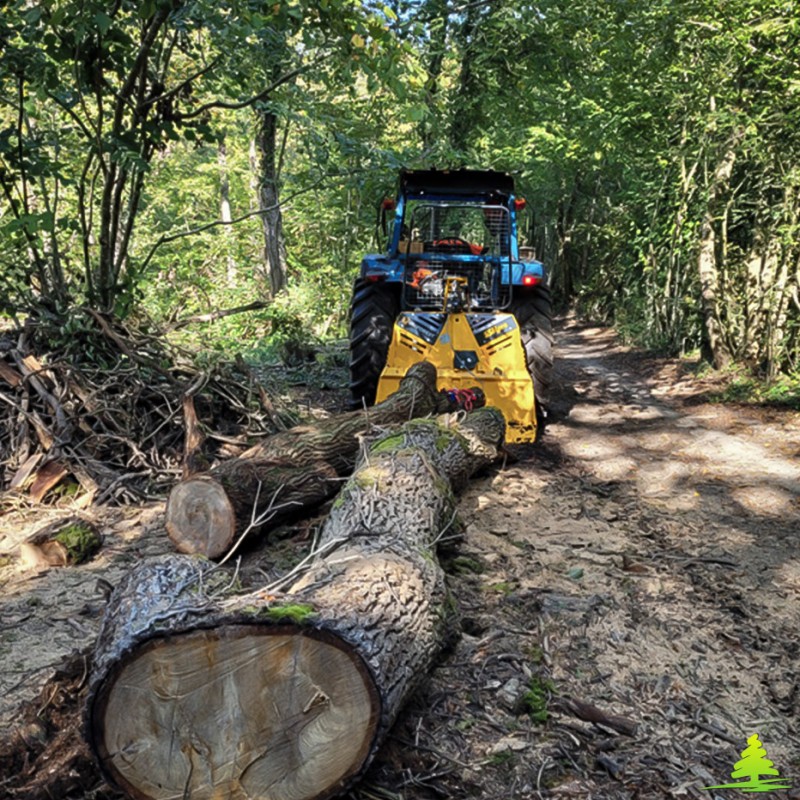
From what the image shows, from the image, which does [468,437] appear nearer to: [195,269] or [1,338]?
[1,338]

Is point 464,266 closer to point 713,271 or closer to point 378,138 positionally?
point 378,138

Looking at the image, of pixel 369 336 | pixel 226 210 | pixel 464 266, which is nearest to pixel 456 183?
pixel 464 266

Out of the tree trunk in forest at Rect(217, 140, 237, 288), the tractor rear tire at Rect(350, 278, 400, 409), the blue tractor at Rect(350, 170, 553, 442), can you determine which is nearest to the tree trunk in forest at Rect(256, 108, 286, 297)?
the tree trunk in forest at Rect(217, 140, 237, 288)

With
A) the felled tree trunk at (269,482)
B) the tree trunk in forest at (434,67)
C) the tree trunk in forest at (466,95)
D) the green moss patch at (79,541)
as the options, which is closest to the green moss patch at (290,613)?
the felled tree trunk at (269,482)

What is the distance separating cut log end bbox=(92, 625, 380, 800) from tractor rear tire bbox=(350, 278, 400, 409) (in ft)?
16.4

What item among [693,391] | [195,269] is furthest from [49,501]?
[195,269]

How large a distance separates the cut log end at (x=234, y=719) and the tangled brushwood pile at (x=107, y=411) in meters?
A: 3.30

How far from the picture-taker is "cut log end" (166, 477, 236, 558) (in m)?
4.12

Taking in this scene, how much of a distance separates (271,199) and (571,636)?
12.5 metres

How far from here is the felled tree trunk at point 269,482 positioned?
13.6 feet

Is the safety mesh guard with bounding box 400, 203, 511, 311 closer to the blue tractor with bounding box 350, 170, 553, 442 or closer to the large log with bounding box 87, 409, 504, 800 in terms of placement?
the blue tractor with bounding box 350, 170, 553, 442

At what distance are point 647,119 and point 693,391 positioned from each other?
5.19m

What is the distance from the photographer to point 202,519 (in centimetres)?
414

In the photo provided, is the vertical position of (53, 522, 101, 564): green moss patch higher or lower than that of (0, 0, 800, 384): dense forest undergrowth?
lower
